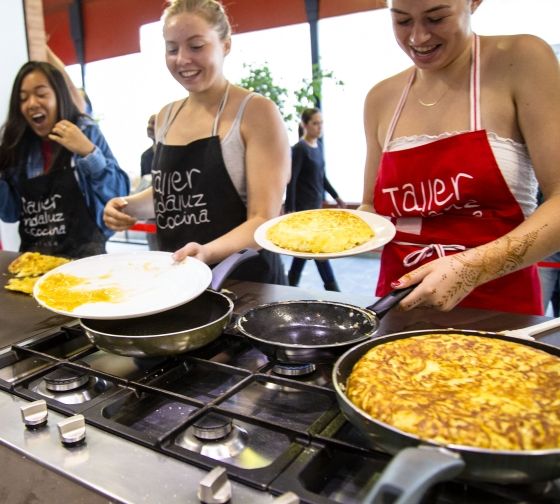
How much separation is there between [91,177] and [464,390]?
7.29 feet

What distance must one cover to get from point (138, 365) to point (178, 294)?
18cm

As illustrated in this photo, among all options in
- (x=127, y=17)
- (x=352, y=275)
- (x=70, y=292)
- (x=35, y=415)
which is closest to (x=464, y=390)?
(x=35, y=415)

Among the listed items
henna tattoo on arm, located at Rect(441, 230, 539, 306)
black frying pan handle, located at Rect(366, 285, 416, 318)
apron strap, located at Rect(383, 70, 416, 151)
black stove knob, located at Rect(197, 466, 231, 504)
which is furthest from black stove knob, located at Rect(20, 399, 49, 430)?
apron strap, located at Rect(383, 70, 416, 151)

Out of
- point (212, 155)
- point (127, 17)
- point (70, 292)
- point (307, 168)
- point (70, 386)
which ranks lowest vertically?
point (307, 168)

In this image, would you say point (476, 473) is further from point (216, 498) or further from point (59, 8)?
point (59, 8)

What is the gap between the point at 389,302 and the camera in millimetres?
1140

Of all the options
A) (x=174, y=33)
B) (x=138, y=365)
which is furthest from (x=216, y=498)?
(x=174, y=33)

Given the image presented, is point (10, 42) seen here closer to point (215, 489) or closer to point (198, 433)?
point (198, 433)

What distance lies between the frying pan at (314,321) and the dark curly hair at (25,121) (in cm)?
183

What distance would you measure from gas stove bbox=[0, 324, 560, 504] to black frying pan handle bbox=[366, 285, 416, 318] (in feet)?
0.53

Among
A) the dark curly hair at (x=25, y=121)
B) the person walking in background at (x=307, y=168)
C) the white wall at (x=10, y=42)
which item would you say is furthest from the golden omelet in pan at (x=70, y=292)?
the person walking in background at (x=307, y=168)

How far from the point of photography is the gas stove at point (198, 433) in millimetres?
710

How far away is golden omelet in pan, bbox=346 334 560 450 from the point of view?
69 centimetres

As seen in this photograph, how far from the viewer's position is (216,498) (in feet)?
2.22
